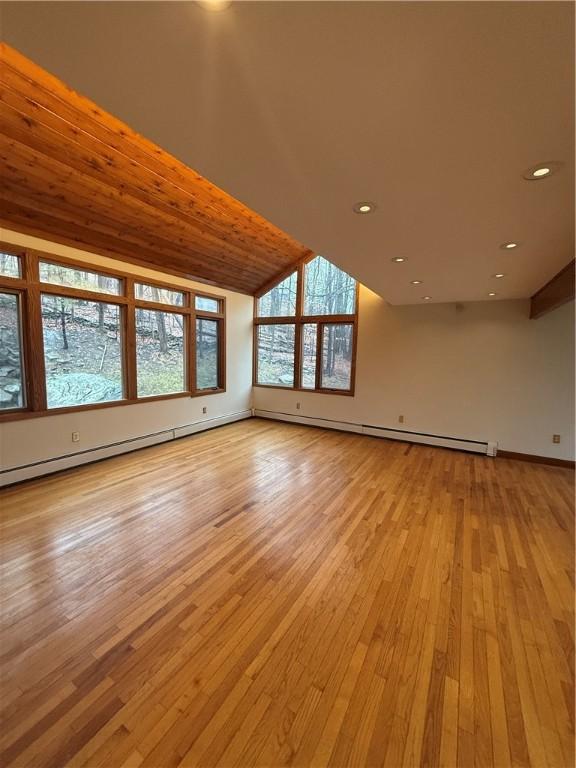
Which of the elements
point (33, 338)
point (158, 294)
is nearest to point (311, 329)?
point (158, 294)

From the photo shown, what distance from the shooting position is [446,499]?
10.7 ft

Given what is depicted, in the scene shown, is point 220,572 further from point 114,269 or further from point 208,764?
point 114,269

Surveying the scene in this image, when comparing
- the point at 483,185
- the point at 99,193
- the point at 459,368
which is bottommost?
the point at 459,368

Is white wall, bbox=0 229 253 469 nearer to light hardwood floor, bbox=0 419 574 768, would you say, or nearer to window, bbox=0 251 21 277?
window, bbox=0 251 21 277

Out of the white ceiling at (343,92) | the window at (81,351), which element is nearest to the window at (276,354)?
the window at (81,351)

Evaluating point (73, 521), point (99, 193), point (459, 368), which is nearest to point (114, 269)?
point (99, 193)

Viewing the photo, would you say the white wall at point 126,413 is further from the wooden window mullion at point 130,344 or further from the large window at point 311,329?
the large window at point 311,329

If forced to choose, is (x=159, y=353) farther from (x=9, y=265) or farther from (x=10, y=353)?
(x=9, y=265)

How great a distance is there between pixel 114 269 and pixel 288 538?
384 centimetres

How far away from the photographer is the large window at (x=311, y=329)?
5695 mm

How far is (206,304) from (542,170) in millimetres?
4864

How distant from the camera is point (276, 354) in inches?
256

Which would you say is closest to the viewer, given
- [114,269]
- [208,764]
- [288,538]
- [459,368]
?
[208,764]

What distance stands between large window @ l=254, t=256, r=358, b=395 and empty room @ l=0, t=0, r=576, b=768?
1.23 m
